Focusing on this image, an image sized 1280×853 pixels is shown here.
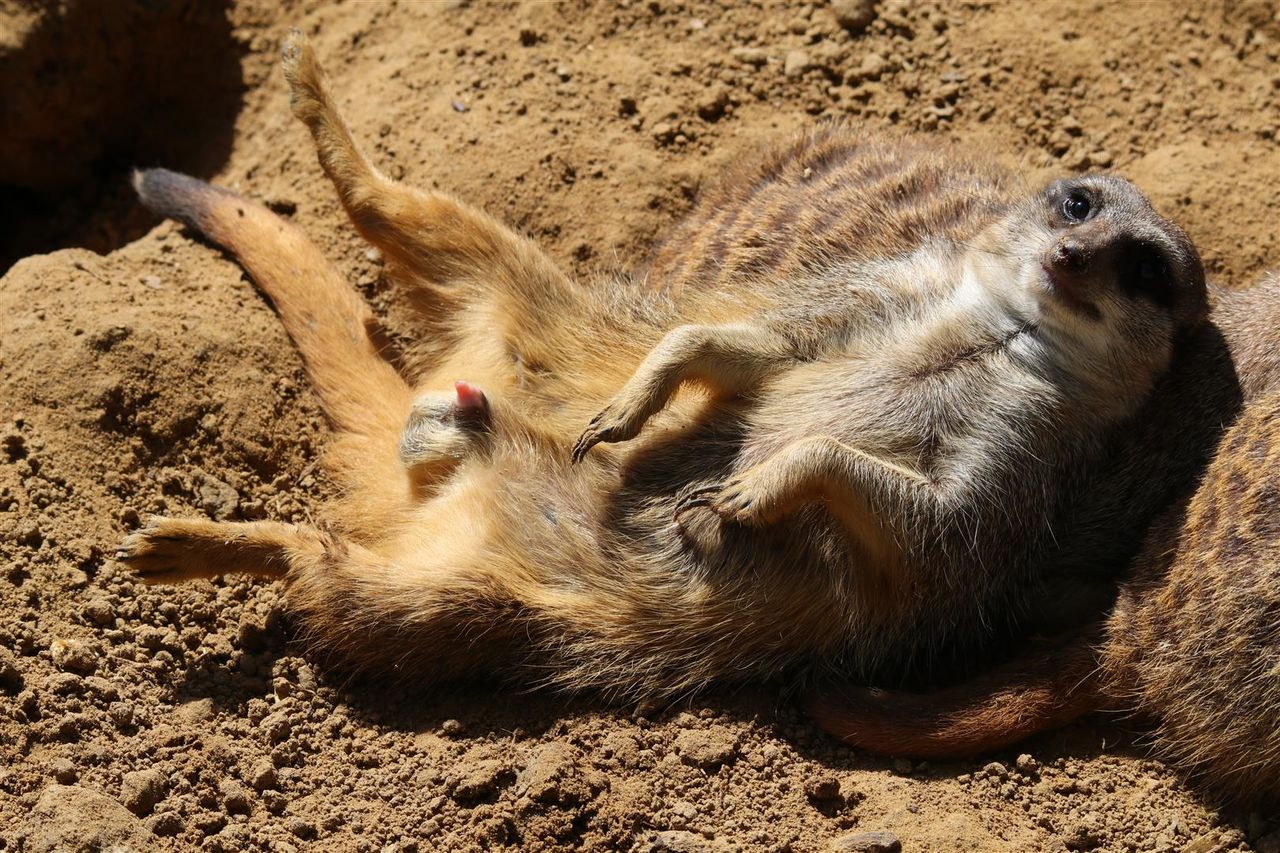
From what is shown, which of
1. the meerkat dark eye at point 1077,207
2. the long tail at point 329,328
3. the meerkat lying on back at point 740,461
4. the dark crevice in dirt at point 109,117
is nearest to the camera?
the meerkat lying on back at point 740,461

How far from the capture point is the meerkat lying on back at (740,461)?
9.14 feet

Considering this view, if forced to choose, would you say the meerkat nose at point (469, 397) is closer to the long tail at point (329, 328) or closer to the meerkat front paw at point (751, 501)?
the long tail at point (329, 328)

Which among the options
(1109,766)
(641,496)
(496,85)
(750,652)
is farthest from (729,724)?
(496,85)

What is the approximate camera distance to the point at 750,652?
9.37 feet

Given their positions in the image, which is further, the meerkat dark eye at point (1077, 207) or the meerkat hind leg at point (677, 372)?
the meerkat dark eye at point (1077, 207)

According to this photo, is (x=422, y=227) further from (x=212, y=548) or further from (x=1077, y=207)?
(x=1077, y=207)

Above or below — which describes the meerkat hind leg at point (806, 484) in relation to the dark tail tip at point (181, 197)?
below

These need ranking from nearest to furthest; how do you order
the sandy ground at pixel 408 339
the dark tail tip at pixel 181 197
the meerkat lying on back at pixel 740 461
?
the sandy ground at pixel 408 339, the meerkat lying on back at pixel 740 461, the dark tail tip at pixel 181 197

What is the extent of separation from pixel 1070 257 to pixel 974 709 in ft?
3.41

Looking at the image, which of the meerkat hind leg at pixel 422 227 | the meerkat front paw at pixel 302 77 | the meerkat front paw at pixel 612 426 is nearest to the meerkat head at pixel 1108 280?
the meerkat front paw at pixel 612 426

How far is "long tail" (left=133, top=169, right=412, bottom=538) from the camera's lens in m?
3.16

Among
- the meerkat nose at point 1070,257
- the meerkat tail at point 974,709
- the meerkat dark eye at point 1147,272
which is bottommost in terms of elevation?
the meerkat tail at point 974,709

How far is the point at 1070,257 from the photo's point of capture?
2.82 metres

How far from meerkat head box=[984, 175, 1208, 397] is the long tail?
161 centimetres
